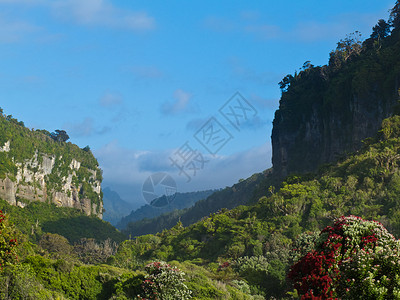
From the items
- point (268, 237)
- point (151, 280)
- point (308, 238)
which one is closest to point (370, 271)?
point (308, 238)

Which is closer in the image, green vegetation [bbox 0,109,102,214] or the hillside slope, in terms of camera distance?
the hillside slope

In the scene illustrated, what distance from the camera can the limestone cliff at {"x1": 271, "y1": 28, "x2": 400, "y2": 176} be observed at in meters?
89.7

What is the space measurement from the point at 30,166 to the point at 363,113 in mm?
108414

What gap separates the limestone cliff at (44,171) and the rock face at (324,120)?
7875cm

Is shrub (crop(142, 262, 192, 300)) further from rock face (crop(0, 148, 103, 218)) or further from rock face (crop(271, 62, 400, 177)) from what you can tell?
rock face (crop(0, 148, 103, 218))

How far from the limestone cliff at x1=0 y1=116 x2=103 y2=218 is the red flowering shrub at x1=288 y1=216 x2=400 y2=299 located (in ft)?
433

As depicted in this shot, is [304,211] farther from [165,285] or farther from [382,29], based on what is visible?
[382,29]

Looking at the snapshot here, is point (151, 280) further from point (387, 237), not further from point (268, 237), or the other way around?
point (268, 237)

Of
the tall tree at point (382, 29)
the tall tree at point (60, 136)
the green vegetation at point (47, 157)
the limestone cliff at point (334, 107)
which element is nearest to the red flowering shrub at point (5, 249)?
the limestone cliff at point (334, 107)

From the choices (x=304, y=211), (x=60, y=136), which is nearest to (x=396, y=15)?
(x=304, y=211)

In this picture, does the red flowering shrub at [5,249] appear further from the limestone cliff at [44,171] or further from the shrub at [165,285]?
the limestone cliff at [44,171]

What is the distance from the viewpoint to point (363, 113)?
9112 cm

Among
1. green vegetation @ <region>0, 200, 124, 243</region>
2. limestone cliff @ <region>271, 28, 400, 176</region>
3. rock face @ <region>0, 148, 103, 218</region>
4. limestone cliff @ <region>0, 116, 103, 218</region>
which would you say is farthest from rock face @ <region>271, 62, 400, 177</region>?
limestone cliff @ <region>0, 116, 103, 218</region>

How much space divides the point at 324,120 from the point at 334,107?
16.7 feet
